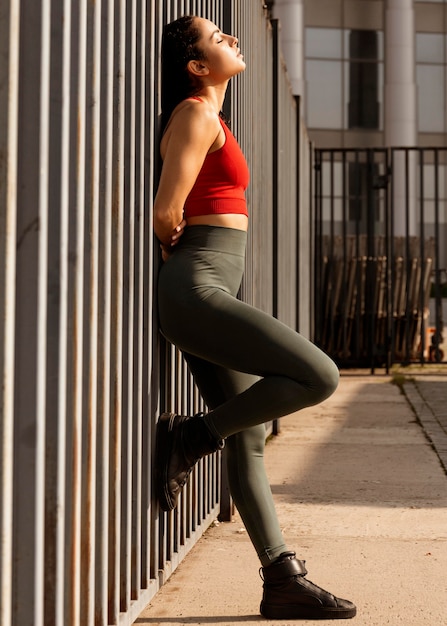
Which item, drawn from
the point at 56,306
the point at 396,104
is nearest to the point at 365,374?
the point at 56,306

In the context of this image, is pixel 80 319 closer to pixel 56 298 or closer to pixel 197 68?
pixel 56 298

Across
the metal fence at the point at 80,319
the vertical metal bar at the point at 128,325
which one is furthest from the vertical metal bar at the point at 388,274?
the vertical metal bar at the point at 128,325

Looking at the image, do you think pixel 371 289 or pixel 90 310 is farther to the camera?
pixel 371 289

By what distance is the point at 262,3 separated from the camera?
6859mm

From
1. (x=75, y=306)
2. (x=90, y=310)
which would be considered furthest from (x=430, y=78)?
(x=75, y=306)

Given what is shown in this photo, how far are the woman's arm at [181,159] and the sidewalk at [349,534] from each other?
1.27 meters

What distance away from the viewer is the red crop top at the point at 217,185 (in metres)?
3.49

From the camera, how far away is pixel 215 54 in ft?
11.8

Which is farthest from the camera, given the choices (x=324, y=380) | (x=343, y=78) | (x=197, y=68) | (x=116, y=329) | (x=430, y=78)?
(x=430, y=78)

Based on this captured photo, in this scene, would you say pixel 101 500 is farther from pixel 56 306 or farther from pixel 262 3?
pixel 262 3

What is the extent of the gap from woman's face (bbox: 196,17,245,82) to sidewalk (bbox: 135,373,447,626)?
5.79 feet

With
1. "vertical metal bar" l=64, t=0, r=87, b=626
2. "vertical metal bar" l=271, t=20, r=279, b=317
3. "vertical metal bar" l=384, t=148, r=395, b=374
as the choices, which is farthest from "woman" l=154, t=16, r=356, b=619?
"vertical metal bar" l=384, t=148, r=395, b=374

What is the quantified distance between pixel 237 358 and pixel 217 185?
0.58m

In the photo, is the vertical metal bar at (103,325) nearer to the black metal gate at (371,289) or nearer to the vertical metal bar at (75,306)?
the vertical metal bar at (75,306)
